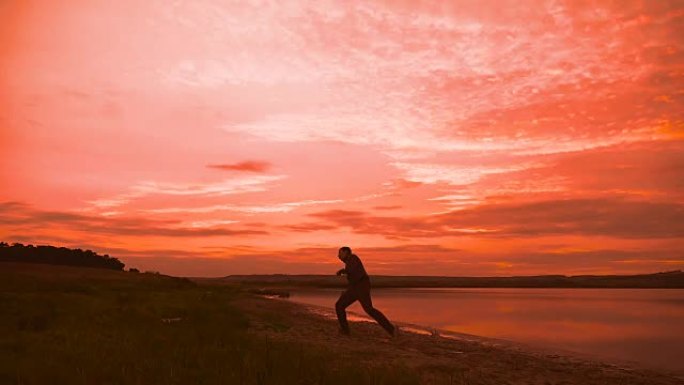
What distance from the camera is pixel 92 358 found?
8.34 m

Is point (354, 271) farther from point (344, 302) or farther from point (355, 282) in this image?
point (344, 302)

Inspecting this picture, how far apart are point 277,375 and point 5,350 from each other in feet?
16.9

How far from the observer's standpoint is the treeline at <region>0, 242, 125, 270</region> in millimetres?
62531

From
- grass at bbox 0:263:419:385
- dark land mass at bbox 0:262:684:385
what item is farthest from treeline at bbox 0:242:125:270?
grass at bbox 0:263:419:385

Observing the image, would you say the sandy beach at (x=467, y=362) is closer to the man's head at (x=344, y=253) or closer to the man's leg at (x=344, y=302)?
the man's leg at (x=344, y=302)

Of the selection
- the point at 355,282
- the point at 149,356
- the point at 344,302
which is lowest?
the point at 149,356

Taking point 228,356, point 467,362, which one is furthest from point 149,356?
point 467,362

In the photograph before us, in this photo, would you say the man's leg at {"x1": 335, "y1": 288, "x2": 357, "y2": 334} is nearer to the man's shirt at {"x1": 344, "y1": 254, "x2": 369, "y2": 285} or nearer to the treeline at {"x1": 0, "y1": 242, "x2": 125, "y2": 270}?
the man's shirt at {"x1": 344, "y1": 254, "x2": 369, "y2": 285}

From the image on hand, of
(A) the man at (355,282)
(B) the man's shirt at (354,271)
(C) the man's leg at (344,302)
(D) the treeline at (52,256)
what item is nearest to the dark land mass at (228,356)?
(C) the man's leg at (344,302)

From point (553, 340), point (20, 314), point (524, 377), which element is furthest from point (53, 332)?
point (553, 340)

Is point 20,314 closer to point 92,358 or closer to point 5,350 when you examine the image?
point 5,350

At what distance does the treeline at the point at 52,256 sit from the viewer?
62531 mm

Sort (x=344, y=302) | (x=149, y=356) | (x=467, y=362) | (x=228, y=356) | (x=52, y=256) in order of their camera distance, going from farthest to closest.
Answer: (x=52, y=256) → (x=344, y=302) → (x=467, y=362) → (x=228, y=356) → (x=149, y=356)

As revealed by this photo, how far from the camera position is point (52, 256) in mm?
65125
